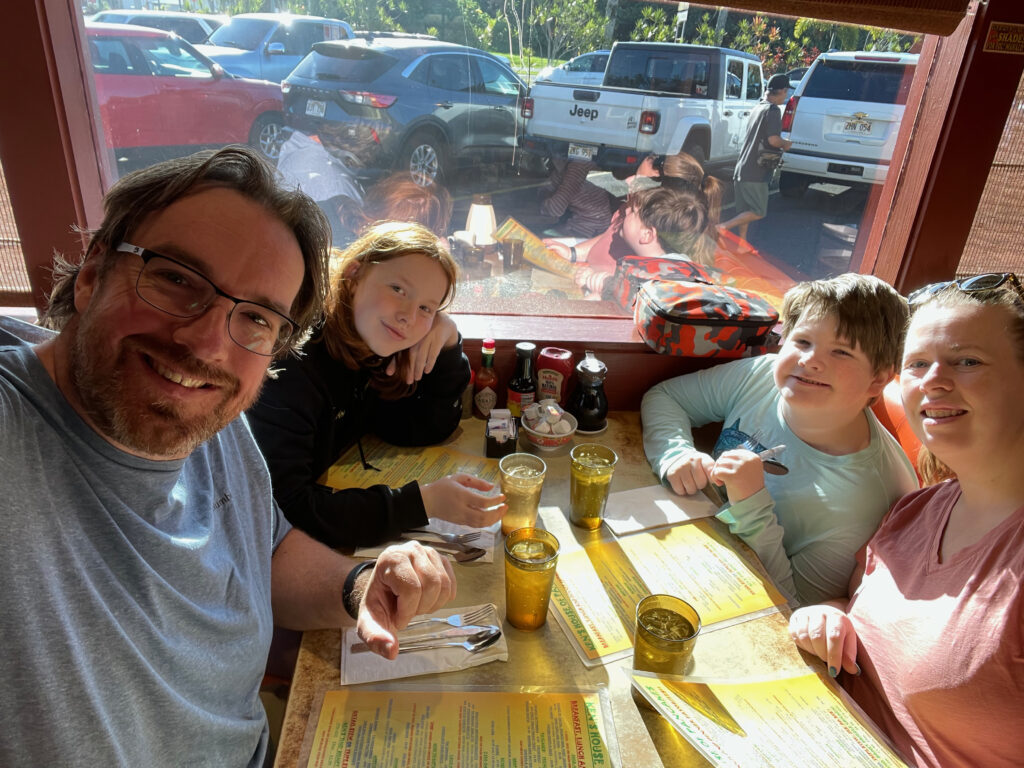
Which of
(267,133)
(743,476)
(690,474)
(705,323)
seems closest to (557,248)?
(705,323)

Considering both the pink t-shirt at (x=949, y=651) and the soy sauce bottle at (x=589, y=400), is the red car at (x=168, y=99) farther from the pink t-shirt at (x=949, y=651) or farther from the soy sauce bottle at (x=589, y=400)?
the pink t-shirt at (x=949, y=651)

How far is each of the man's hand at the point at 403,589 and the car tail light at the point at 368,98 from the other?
1508 mm

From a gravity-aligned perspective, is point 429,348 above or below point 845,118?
below

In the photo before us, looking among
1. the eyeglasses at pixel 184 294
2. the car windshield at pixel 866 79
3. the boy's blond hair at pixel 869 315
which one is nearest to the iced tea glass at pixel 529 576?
the eyeglasses at pixel 184 294

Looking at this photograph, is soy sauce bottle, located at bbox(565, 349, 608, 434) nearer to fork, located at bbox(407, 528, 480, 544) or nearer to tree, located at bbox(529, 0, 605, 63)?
fork, located at bbox(407, 528, 480, 544)

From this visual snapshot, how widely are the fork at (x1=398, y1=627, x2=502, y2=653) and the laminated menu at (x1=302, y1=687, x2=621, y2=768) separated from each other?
0.24ft

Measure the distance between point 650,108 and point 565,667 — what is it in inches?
72.3

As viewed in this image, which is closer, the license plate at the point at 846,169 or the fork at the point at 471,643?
the fork at the point at 471,643

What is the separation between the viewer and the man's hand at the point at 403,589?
935mm

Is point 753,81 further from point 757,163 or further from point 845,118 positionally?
point 845,118

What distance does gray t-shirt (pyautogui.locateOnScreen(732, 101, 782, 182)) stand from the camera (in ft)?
7.09

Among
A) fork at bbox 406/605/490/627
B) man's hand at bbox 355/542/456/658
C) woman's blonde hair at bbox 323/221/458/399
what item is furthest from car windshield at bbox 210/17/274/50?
fork at bbox 406/605/490/627

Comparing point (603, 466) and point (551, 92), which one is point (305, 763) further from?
point (551, 92)

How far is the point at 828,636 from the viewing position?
102 cm
